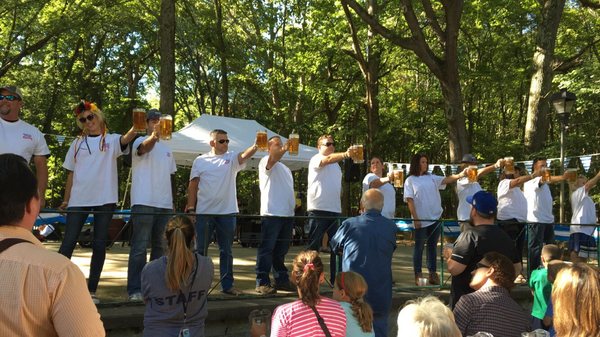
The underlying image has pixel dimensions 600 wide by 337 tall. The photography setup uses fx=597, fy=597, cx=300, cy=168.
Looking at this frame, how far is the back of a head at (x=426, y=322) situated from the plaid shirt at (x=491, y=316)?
4.00ft

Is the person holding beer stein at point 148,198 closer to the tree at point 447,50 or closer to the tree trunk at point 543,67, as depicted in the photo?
the tree at point 447,50

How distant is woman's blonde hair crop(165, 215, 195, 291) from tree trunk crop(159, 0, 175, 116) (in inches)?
331

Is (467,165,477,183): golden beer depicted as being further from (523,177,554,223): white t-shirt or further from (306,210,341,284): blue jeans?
(306,210,341,284): blue jeans

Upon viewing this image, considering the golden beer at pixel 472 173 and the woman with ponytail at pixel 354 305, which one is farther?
the golden beer at pixel 472 173

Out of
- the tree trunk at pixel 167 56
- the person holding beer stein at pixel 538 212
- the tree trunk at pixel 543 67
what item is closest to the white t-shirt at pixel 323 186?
the person holding beer stein at pixel 538 212

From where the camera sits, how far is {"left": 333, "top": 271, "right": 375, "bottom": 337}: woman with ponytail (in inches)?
154

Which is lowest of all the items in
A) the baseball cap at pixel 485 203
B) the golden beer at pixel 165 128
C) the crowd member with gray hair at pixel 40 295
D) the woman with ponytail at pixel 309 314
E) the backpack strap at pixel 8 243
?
the woman with ponytail at pixel 309 314

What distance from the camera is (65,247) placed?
5594 millimetres

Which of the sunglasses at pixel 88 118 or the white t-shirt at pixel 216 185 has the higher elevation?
the sunglasses at pixel 88 118

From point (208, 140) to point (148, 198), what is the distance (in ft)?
26.6

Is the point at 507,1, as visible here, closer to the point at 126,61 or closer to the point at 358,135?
the point at 358,135

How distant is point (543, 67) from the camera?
637 inches

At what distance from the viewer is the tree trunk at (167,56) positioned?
477 inches

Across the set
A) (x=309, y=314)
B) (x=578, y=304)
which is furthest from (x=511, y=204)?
(x=578, y=304)
